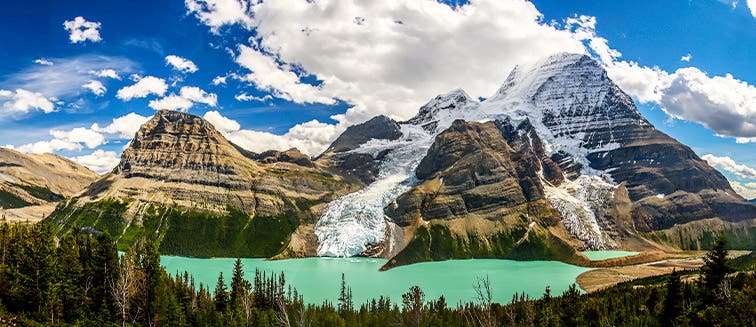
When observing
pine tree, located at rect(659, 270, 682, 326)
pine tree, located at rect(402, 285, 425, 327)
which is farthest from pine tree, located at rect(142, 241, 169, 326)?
pine tree, located at rect(659, 270, 682, 326)

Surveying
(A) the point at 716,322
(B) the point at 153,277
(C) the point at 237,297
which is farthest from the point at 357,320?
(A) the point at 716,322

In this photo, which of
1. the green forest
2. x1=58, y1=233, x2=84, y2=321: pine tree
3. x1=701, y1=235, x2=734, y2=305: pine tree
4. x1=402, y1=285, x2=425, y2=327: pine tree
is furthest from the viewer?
x1=58, y1=233, x2=84, y2=321: pine tree

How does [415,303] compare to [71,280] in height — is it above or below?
below

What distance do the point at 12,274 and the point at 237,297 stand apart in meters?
35.7

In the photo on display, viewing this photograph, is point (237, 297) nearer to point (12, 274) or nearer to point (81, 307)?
point (81, 307)

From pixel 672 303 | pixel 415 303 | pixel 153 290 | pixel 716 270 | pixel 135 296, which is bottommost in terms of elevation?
pixel 672 303

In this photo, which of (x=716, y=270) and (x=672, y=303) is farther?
(x=672, y=303)

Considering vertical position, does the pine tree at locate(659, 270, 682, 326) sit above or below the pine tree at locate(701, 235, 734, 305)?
below

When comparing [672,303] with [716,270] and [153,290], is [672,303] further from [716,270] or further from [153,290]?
[153,290]

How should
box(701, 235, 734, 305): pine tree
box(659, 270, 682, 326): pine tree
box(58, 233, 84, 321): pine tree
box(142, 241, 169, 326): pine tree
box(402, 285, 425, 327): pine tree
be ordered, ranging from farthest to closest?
box(142, 241, 169, 326): pine tree, box(659, 270, 682, 326): pine tree, box(58, 233, 84, 321): pine tree, box(402, 285, 425, 327): pine tree, box(701, 235, 734, 305): pine tree

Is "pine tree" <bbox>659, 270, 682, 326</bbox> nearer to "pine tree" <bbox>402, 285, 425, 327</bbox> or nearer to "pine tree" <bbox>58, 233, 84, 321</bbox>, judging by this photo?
"pine tree" <bbox>402, 285, 425, 327</bbox>

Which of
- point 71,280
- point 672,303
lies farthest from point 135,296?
point 672,303

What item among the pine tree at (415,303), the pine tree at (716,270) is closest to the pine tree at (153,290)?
the pine tree at (415,303)

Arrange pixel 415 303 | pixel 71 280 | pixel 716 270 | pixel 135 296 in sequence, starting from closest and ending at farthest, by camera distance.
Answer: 1. pixel 716 270
2. pixel 415 303
3. pixel 71 280
4. pixel 135 296
